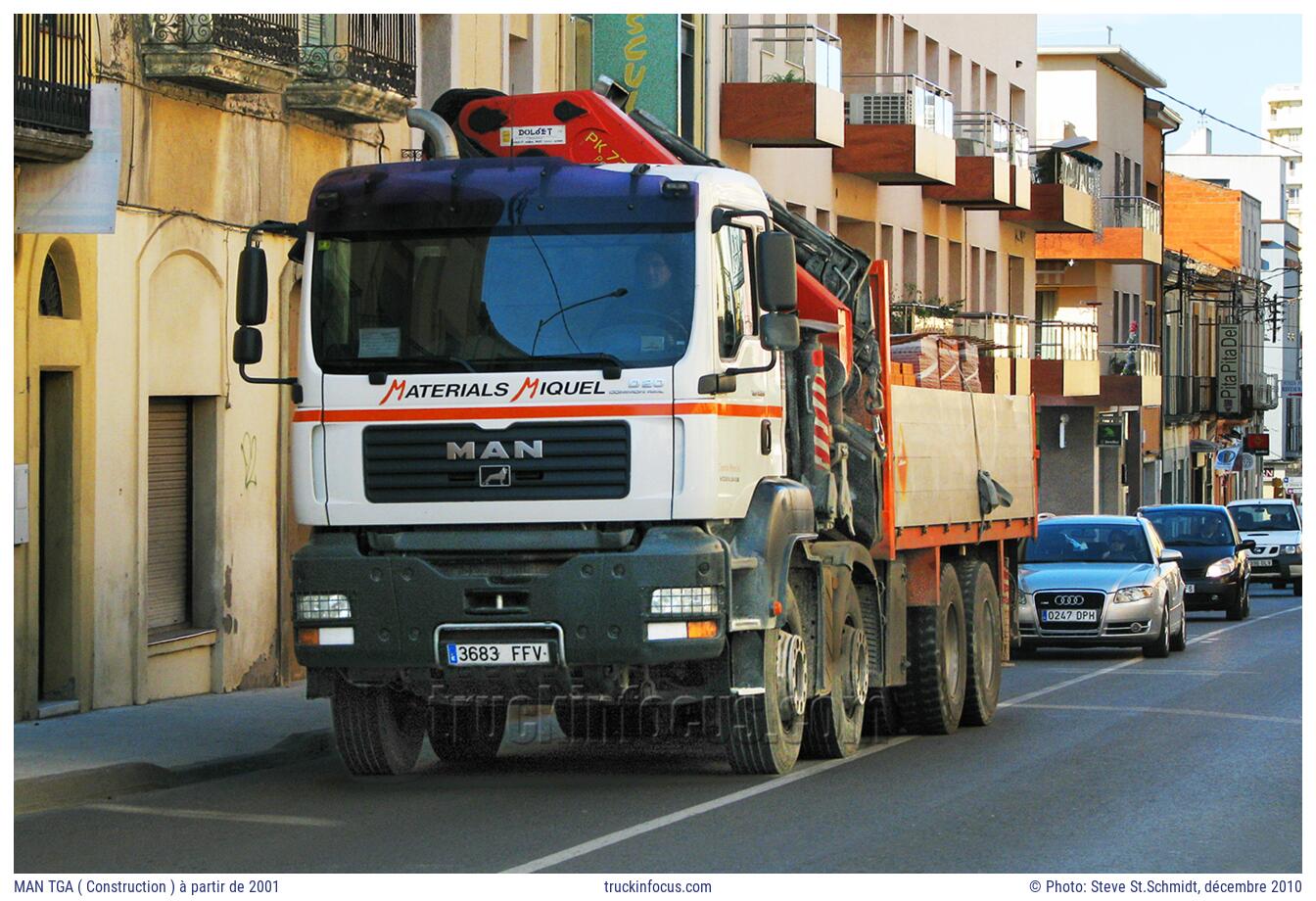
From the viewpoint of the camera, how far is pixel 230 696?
1980 centimetres

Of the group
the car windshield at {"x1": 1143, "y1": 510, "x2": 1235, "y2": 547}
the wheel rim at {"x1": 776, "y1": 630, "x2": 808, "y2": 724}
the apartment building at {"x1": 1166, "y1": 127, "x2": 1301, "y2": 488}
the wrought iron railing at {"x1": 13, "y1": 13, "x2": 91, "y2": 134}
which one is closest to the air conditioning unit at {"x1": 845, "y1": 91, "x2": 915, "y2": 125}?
the car windshield at {"x1": 1143, "y1": 510, "x2": 1235, "y2": 547}

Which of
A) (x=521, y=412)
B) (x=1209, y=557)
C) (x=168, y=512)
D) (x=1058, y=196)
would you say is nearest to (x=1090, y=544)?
(x=1209, y=557)

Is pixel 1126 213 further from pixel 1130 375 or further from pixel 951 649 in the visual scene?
pixel 951 649

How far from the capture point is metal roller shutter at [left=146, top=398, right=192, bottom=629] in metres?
19.8

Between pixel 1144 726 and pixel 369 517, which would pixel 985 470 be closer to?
pixel 1144 726

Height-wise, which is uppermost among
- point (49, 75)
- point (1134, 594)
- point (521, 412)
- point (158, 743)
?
point (49, 75)

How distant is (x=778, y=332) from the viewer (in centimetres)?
1312

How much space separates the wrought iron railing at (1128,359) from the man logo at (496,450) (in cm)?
4343

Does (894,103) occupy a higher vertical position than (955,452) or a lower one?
higher

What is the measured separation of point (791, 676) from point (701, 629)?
1092 millimetres

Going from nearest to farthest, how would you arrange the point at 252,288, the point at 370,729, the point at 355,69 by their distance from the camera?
1. the point at 252,288
2. the point at 370,729
3. the point at 355,69

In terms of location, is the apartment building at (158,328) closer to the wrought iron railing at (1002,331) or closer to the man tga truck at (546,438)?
the man tga truck at (546,438)

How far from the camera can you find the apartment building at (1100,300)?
172 feet
